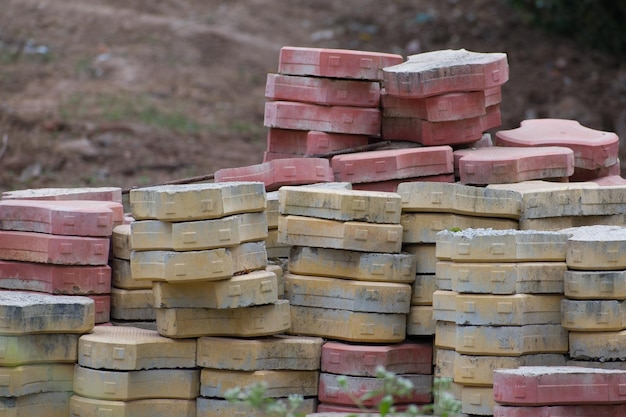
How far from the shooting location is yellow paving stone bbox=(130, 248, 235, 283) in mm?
5789

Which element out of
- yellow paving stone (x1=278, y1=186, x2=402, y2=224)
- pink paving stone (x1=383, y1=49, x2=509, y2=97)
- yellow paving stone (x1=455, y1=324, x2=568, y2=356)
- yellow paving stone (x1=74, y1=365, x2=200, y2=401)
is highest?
pink paving stone (x1=383, y1=49, x2=509, y2=97)

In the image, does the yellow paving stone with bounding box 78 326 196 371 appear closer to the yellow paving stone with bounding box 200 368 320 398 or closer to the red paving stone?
the yellow paving stone with bounding box 200 368 320 398

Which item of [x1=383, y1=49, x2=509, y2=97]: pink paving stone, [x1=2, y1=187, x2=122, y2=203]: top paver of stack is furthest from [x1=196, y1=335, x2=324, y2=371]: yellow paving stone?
[x1=383, y1=49, x2=509, y2=97]: pink paving stone

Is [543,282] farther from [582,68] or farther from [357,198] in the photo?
[582,68]

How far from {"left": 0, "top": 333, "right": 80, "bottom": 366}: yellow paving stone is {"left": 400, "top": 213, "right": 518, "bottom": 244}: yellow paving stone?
189 centimetres

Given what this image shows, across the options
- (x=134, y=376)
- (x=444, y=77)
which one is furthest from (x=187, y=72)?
(x=134, y=376)

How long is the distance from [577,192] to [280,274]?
1734mm

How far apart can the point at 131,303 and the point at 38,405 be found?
0.83 meters

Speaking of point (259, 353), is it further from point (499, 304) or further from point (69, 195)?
point (69, 195)

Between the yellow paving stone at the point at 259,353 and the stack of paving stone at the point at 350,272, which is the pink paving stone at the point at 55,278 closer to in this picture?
the yellow paving stone at the point at 259,353

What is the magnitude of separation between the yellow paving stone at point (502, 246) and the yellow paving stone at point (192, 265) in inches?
44.8

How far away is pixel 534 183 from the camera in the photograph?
6695 mm

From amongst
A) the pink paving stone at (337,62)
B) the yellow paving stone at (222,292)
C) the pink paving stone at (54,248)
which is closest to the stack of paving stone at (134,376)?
the yellow paving stone at (222,292)

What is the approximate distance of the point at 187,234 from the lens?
227 inches
